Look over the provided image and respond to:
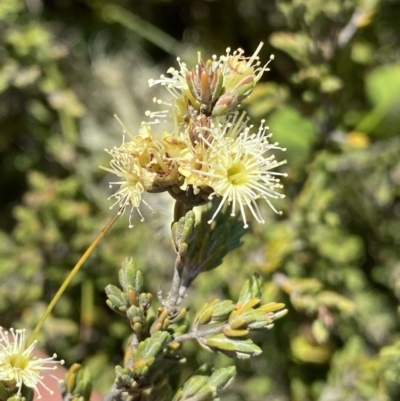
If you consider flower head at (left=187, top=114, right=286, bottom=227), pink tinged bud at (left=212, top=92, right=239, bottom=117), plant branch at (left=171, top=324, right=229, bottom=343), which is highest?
pink tinged bud at (left=212, top=92, right=239, bottom=117)

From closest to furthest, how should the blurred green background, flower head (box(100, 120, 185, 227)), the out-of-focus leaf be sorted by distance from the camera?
flower head (box(100, 120, 185, 227)) → the blurred green background → the out-of-focus leaf


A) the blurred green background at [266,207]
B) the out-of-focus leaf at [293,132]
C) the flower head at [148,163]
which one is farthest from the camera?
the out-of-focus leaf at [293,132]

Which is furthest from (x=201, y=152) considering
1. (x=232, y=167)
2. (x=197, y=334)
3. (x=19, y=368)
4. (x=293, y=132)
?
(x=293, y=132)

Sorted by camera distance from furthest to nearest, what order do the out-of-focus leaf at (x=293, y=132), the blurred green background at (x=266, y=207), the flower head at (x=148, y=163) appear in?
the out-of-focus leaf at (x=293, y=132)
the blurred green background at (x=266, y=207)
the flower head at (x=148, y=163)

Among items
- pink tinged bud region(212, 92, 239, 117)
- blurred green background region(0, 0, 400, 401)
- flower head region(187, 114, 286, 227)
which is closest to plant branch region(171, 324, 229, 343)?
flower head region(187, 114, 286, 227)

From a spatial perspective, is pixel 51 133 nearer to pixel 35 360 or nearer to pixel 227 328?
pixel 35 360

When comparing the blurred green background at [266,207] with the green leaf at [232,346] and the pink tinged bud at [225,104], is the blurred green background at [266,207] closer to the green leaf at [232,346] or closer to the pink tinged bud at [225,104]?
the green leaf at [232,346]

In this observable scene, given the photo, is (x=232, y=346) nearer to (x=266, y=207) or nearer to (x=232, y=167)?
(x=232, y=167)

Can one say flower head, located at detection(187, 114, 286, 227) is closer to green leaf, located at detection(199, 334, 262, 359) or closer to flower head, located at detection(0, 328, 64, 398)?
green leaf, located at detection(199, 334, 262, 359)

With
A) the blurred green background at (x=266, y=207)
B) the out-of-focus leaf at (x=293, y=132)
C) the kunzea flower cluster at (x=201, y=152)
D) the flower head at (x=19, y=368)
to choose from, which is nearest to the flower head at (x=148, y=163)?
the kunzea flower cluster at (x=201, y=152)
